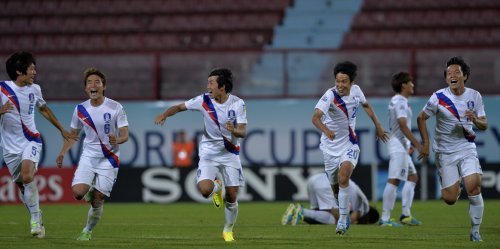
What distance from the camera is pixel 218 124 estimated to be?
10.9 metres

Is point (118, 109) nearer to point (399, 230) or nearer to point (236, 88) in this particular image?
point (399, 230)

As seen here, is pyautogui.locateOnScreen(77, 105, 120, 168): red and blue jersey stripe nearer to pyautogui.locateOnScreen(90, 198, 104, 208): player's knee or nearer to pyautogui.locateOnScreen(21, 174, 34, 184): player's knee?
pyautogui.locateOnScreen(90, 198, 104, 208): player's knee

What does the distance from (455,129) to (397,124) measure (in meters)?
2.84

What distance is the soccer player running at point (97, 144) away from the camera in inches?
412

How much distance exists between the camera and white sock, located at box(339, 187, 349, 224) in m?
11.1

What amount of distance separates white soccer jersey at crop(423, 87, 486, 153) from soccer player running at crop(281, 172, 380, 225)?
282 cm

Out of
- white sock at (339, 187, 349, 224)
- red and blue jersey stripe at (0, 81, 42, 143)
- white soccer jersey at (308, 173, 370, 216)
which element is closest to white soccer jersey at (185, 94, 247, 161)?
white sock at (339, 187, 349, 224)

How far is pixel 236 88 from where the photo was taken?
813 inches

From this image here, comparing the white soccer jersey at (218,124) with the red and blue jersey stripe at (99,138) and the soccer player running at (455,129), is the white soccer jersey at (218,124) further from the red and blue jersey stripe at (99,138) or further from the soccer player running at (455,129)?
the soccer player running at (455,129)

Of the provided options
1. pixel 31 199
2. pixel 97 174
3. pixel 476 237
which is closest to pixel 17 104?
pixel 31 199

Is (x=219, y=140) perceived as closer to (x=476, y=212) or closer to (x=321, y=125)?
(x=321, y=125)

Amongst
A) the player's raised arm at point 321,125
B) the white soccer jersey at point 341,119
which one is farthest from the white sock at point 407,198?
the player's raised arm at point 321,125

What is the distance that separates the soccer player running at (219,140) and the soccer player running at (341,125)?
100 cm

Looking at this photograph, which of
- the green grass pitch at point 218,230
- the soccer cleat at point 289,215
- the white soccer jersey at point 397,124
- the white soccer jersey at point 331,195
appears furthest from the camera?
the white soccer jersey at point 331,195
